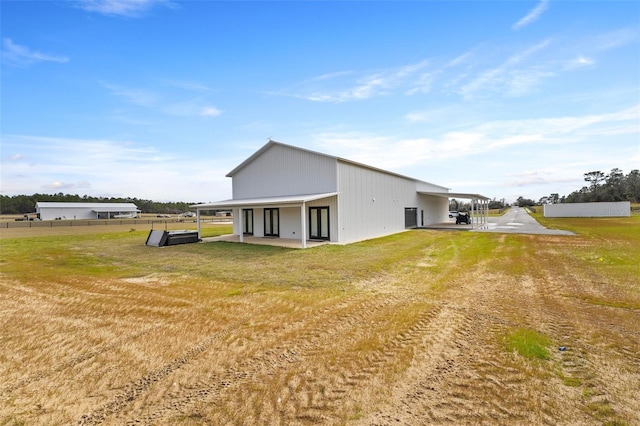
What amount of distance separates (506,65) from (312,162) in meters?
10.0

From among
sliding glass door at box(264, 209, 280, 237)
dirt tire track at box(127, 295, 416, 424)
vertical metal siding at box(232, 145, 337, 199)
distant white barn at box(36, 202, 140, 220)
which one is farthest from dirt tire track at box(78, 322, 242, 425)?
distant white barn at box(36, 202, 140, 220)

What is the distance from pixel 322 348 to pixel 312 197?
10.8 meters

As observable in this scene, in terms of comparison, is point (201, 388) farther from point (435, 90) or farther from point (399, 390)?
point (435, 90)

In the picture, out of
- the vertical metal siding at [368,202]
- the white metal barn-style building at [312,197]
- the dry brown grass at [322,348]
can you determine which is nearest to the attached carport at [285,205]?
the white metal barn-style building at [312,197]

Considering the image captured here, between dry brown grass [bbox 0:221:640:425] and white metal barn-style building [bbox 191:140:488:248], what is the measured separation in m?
7.66

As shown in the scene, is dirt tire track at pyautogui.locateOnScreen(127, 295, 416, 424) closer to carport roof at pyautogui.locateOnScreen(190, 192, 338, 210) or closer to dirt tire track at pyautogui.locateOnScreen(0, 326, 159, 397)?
dirt tire track at pyautogui.locateOnScreen(0, 326, 159, 397)

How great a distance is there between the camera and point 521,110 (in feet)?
48.8

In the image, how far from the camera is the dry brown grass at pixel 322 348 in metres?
2.77

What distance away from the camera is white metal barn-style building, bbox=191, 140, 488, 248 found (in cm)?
1609

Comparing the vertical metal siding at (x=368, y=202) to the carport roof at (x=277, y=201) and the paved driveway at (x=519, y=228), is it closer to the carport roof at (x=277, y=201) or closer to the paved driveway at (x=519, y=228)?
the carport roof at (x=277, y=201)

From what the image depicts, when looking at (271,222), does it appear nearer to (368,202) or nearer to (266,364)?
(368,202)

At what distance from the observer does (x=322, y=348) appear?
399cm

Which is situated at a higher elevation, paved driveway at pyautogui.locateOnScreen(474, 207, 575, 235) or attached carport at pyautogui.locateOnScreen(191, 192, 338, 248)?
attached carport at pyautogui.locateOnScreen(191, 192, 338, 248)

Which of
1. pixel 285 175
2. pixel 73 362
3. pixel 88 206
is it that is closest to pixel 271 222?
pixel 285 175
